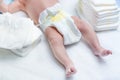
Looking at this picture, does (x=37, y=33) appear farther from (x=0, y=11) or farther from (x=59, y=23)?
(x=0, y=11)

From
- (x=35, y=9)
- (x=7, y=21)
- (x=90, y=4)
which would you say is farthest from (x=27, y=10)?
(x=90, y=4)

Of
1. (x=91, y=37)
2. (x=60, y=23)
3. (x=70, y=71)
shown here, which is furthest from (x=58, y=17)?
(x=70, y=71)

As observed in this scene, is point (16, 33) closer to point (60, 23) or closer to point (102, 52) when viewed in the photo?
point (60, 23)

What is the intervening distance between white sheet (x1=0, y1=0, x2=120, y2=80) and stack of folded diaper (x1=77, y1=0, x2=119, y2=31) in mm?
121

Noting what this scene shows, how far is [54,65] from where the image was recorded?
0.92 m

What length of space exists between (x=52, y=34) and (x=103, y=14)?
0.88 ft

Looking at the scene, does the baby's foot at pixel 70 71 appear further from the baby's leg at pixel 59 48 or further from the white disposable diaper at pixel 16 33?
the white disposable diaper at pixel 16 33

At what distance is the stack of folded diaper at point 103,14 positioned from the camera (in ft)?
3.59

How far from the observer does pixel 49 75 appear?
34.5 inches

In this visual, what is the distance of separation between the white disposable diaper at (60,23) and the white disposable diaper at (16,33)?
9 cm

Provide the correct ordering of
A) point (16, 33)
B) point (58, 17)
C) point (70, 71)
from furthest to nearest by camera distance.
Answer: point (58, 17) → point (16, 33) → point (70, 71)

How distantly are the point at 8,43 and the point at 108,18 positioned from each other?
1.60ft

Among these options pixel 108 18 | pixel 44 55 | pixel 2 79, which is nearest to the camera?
pixel 2 79

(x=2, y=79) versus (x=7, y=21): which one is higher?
(x=7, y=21)
